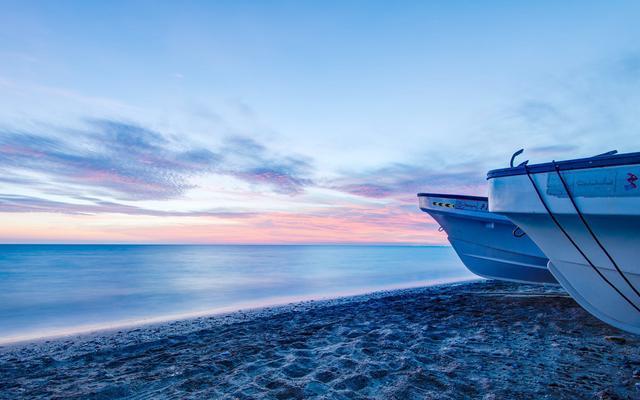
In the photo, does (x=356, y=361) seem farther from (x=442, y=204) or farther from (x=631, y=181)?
(x=442, y=204)

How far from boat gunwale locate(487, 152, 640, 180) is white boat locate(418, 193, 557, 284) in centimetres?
454

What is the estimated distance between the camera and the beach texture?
3.56 metres

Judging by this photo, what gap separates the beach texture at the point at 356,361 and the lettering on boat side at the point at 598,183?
6.34 feet

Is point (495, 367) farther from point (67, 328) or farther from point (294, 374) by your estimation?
point (67, 328)

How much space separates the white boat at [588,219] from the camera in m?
3.91

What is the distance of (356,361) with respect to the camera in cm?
439

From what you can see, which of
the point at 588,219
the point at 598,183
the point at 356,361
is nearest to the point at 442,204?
the point at 588,219

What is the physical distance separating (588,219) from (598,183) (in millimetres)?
436

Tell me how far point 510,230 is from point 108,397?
29.9 feet

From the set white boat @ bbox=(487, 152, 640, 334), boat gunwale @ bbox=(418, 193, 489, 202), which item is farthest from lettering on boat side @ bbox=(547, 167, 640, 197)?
boat gunwale @ bbox=(418, 193, 489, 202)

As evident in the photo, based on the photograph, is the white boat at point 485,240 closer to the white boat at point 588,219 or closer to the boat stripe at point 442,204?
the boat stripe at point 442,204

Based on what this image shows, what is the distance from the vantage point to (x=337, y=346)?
512 cm

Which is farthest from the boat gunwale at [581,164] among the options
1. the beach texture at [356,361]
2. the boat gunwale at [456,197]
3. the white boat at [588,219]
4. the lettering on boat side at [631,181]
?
the boat gunwale at [456,197]

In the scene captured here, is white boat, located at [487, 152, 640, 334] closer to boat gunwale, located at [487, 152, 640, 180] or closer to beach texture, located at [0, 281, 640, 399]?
boat gunwale, located at [487, 152, 640, 180]
